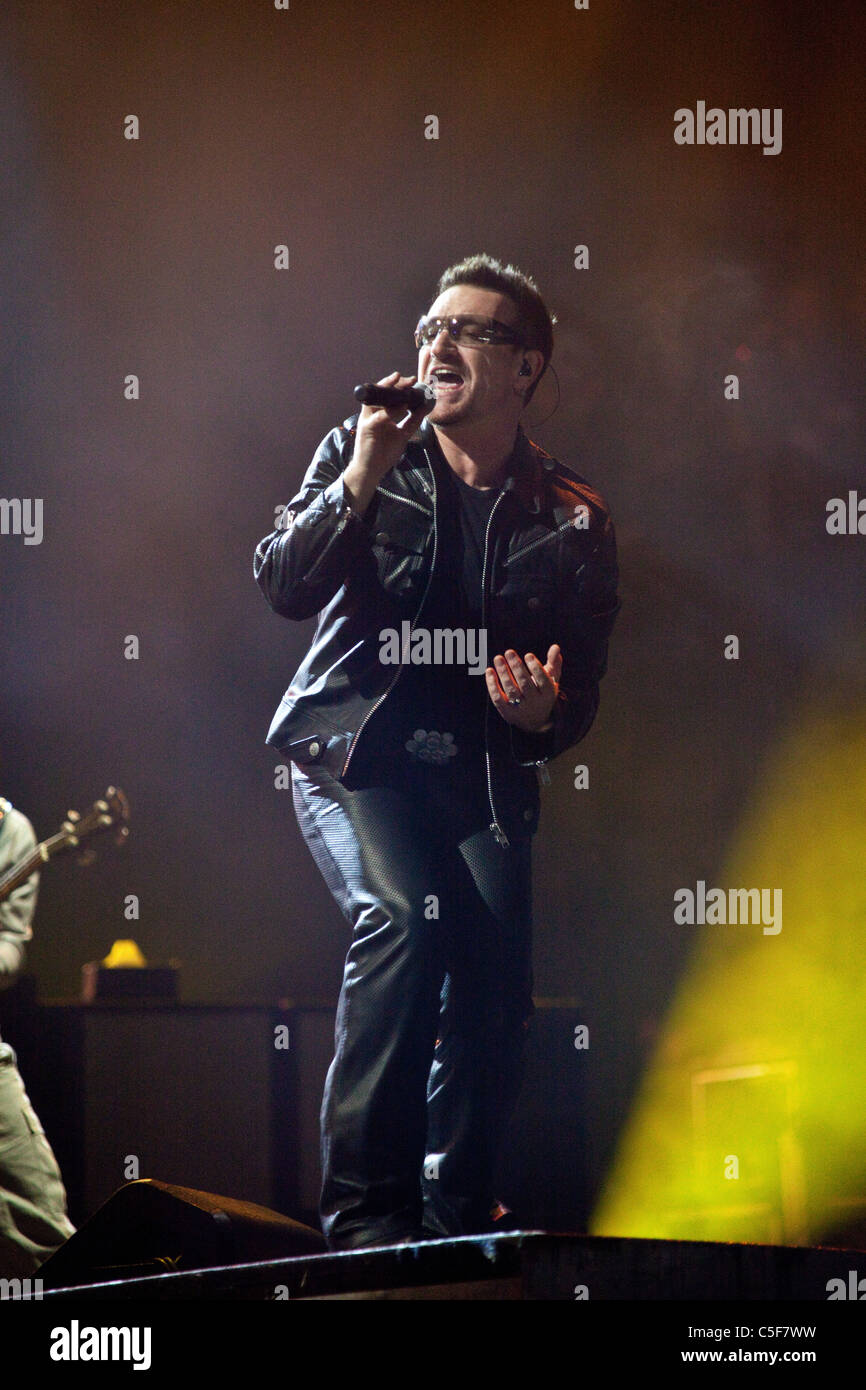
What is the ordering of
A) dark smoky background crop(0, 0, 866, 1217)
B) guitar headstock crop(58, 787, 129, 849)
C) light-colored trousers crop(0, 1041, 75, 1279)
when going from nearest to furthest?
light-colored trousers crop(0, 1041, 75, 1279)
guitar headstock crop(58, 787, 129, 849)
dark smoky background crop(0, 0, 866, 1217)

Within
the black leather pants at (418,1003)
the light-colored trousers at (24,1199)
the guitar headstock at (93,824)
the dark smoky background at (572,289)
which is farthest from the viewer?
the dark smoky background at (572,289)

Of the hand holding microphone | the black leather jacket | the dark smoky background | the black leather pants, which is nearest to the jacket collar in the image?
the black leather jacket

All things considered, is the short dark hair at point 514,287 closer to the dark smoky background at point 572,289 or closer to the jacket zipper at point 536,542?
the jacket zipper at point 536,542

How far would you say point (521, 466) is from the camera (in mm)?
3033

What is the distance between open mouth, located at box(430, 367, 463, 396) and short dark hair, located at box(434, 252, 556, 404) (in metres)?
0.18

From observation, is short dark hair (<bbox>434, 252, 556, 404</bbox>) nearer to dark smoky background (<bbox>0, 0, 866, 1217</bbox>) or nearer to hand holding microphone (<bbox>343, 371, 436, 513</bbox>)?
hand holding microphone (<bbox>343, 371, 436, 513</bbox>)

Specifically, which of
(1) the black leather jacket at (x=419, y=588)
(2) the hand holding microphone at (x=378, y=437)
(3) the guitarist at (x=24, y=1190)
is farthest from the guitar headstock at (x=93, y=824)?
(2) the hand holding microphone at (x=378, y=437)

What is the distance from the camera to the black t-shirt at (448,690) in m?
2.71

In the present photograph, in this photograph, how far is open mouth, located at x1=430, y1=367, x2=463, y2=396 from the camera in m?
3.00

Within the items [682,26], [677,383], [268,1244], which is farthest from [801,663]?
[268,1244]

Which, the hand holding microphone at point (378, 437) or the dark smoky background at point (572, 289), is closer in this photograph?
the hand holding microphone at point (378, 437)

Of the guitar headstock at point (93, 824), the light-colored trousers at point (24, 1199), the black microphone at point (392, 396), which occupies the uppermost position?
the black microphone at point (392, 396)

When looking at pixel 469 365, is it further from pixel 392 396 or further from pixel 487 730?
pixel 487 730

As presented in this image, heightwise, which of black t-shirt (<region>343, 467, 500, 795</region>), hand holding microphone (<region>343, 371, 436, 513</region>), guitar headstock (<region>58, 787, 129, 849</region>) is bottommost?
guitar headstock (<region>58, 787, 129, 849</region>)
